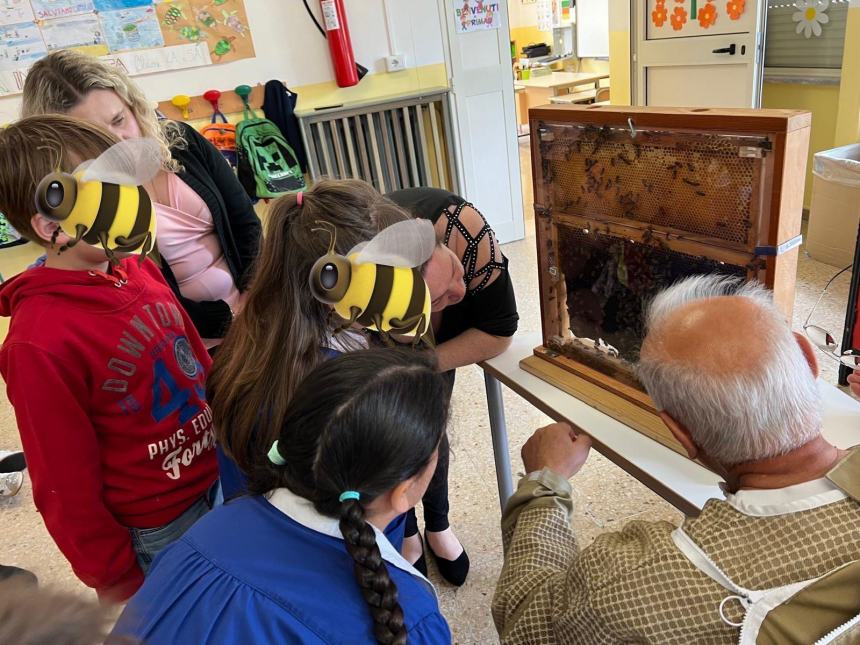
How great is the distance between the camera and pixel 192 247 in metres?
1.58

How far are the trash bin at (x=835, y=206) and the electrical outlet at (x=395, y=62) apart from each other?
2.22 meters

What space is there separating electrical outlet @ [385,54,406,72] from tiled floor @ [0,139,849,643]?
1817mm

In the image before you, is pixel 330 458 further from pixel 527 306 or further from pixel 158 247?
pixel 527 306

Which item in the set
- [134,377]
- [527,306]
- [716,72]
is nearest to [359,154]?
[527,306]

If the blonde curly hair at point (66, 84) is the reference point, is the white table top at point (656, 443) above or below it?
below

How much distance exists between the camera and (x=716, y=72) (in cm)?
398

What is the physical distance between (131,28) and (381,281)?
2981 mm

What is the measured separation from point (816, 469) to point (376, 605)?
0.54 m

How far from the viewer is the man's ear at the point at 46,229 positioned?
1.01 meters

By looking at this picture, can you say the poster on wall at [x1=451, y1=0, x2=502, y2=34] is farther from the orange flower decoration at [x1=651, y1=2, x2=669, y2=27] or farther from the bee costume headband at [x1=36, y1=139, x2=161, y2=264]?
the bee costume headband at [x1=36, y1=139, x2=161, y2=264]

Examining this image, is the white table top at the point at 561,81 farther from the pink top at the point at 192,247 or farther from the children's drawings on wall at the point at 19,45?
the pink top at the point at 192,247

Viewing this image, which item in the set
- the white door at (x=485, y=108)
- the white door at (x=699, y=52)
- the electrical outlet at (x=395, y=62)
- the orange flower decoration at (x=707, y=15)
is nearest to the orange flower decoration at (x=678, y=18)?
the white door at (x=699, y=52)

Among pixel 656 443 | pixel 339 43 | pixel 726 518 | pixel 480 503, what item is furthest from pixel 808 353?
pixel 339 43

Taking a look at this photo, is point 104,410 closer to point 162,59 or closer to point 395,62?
point 162,59
